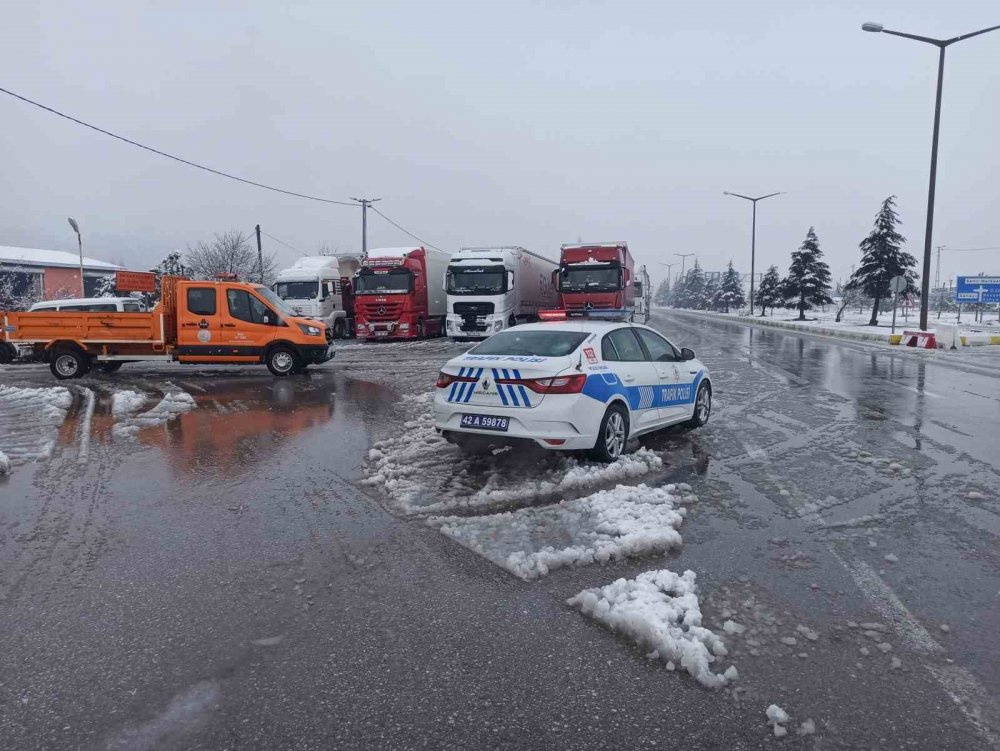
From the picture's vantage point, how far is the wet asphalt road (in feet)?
9.29

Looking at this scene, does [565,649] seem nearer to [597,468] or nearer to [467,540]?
[467,540]

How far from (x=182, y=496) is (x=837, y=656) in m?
5.20

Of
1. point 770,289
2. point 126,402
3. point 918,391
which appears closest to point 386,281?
point 126,402

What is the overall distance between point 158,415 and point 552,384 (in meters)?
6.86

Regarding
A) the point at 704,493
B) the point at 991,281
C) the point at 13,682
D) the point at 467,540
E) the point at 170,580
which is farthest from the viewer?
the point at 991,281

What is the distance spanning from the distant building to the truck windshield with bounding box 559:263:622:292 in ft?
164

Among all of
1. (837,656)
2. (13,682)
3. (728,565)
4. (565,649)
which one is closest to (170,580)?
(13,682)

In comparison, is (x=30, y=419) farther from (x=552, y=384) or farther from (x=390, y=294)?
(x=390, y=294)

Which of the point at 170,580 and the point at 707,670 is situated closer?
the point at 707,670

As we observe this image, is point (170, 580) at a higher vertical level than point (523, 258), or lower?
lower

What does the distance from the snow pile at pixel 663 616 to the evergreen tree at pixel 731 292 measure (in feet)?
303

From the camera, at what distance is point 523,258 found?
91.8 ft

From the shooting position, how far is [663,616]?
3586 mm

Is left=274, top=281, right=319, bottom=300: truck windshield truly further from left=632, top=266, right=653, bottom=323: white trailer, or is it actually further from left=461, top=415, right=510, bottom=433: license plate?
left=461, top=415, right=510, bottom=433: license plate
